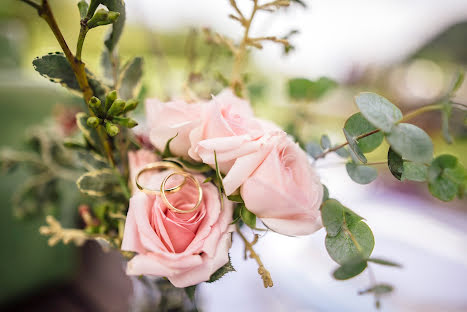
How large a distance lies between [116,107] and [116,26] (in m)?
0.09

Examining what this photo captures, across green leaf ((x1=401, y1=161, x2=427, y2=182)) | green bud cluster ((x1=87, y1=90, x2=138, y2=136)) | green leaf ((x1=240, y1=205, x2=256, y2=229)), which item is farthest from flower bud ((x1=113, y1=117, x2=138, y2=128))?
green leaf ((x1=401, y1=161, x2=427, y2=182))

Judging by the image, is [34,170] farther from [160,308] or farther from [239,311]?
[239,311]

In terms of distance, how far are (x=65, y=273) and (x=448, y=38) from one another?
3.48 meters

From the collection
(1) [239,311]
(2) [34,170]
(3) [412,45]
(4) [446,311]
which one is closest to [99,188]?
(2) [34,170]

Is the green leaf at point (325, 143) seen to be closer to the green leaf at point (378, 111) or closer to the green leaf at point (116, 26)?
the green leaf at point (378, 111)

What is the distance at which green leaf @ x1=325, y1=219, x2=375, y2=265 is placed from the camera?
0.26 metres

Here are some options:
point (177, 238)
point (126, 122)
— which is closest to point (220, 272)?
point (177, 238)

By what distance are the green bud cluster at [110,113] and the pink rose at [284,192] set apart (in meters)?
0.10

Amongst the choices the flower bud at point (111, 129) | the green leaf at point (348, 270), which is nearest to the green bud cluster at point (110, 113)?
the flower bud at point (111, 129)

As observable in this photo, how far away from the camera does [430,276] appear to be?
0.58 m

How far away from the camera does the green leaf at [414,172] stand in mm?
261

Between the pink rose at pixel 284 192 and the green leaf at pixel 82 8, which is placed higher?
the green leaf at pixel 82 8

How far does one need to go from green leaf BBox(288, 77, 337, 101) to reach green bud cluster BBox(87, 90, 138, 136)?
24 centimetres

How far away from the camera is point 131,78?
0.34 meters
